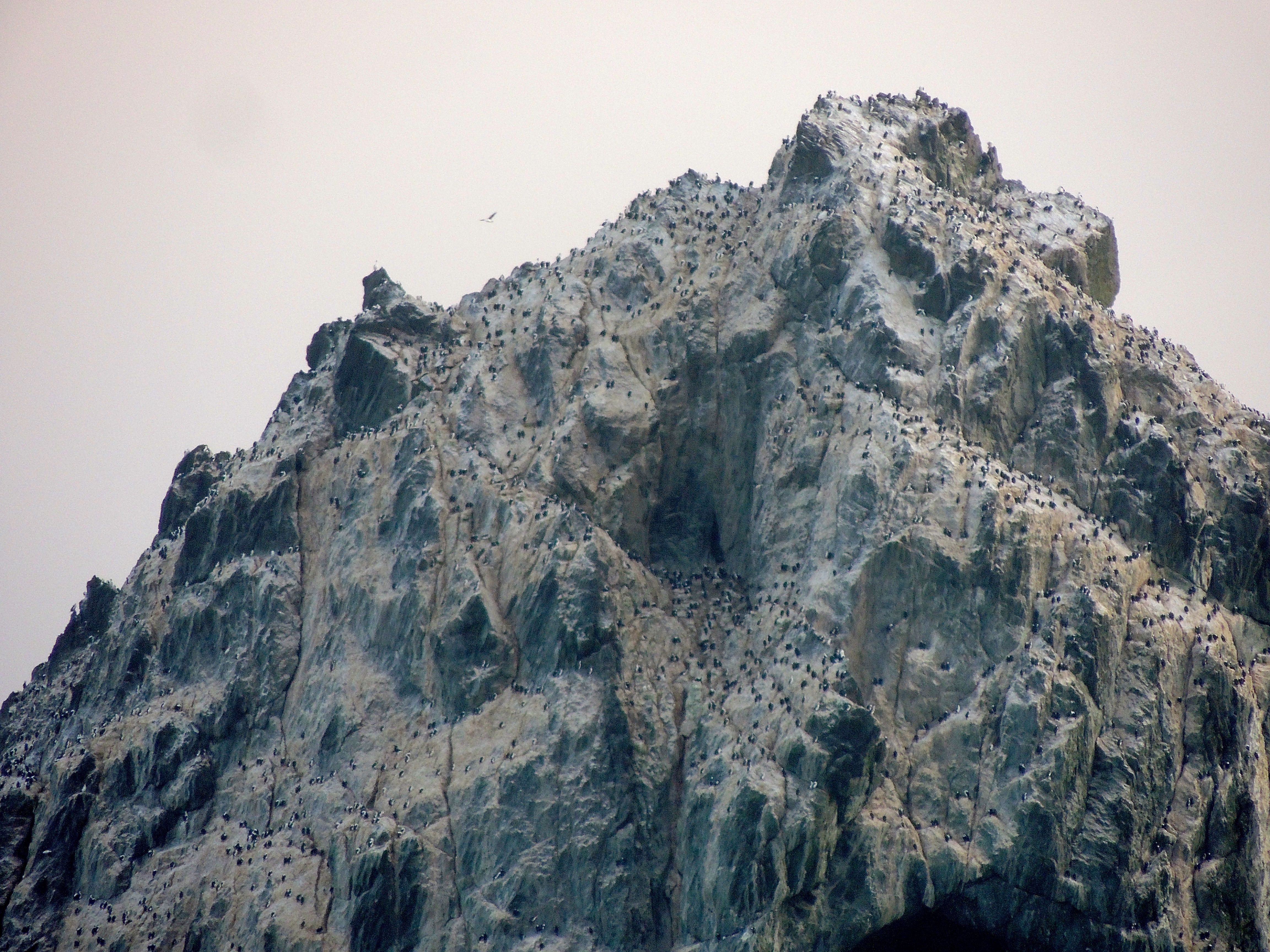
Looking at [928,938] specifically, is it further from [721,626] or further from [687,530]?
[687,530]

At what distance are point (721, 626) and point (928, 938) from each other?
87.2ft

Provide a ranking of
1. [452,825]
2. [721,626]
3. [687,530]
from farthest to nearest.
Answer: [687,530] → [721,626] → [452,825]

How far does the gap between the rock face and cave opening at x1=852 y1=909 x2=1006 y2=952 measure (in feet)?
1.71

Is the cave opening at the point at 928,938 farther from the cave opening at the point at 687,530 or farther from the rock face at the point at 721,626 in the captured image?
the cave opening at the point at 687,530

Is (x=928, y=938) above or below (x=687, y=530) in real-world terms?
below

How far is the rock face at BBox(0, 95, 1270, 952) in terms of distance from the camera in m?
77.6

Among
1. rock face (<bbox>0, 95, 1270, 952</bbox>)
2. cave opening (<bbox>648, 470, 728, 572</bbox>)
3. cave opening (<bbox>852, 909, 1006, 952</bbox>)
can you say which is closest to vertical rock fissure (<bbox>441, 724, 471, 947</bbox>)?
rock face (<bbox>0, 95, 1270, 952</bbox>)

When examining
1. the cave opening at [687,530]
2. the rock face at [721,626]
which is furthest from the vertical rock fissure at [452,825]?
the cave opening at [687,530]

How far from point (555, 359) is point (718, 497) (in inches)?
743

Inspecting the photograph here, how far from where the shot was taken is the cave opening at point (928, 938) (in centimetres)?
7756

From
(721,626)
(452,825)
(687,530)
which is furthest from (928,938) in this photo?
(687,530)

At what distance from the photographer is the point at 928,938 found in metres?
80.9

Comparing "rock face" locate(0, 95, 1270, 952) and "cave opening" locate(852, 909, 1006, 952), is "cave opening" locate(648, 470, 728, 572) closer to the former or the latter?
"rock face" locate(0, 95, 1270, 952)

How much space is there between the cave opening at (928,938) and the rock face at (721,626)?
1.71 ft
